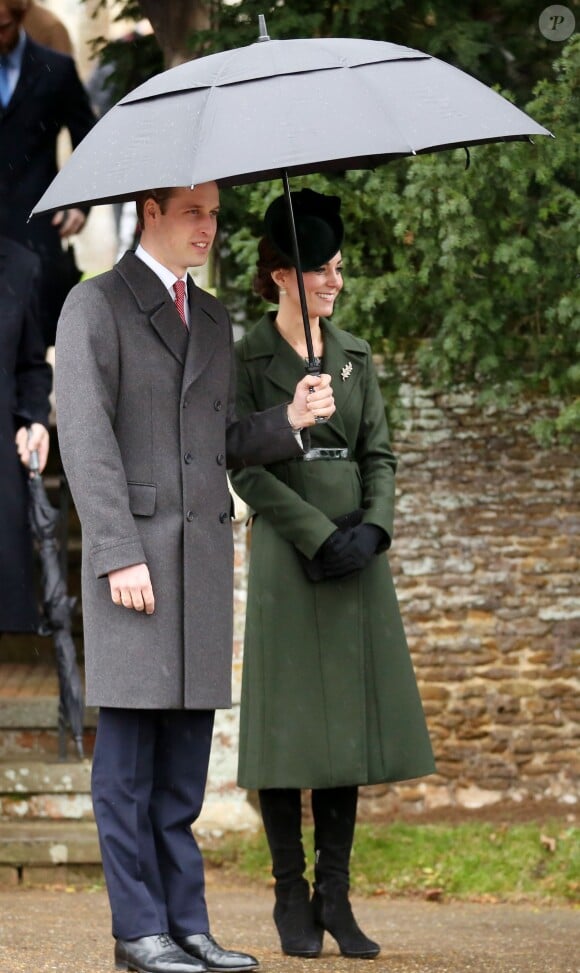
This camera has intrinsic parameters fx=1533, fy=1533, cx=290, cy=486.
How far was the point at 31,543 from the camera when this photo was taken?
235 inches

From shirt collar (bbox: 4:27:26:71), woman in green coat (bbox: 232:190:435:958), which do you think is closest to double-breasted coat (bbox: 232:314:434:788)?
woman in green coat (bbox: 232:190:435:958)

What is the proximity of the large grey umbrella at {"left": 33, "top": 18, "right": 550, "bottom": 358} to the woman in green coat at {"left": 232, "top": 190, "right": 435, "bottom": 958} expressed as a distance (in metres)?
0.74

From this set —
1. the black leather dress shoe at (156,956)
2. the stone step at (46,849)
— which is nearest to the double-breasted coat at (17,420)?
the stone step at (46,849)

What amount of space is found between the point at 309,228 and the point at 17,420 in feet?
6.46

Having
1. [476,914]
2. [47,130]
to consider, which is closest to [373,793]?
[476,914]

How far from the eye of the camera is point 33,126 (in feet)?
23.6

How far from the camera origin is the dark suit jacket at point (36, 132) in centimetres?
715

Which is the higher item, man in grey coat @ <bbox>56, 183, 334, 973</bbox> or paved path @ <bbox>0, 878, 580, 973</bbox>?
man in grey coat @ <bbox>56, 183, 334, 973</bbox>

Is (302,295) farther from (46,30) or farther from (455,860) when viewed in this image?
(46,30)

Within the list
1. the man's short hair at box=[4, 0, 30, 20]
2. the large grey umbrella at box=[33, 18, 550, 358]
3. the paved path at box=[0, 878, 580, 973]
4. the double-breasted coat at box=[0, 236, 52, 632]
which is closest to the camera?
the large grey umbrella at box=[33, 18, 550, 358]

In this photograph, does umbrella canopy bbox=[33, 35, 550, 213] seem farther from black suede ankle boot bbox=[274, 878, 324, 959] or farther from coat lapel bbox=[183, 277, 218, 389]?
black suede ankle boot bbox=[274, 878, 324, 959]

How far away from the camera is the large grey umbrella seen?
345 centimetres

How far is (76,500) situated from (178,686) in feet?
1.69

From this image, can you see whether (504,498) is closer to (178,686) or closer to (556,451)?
(556,451)
